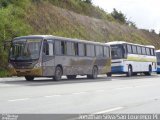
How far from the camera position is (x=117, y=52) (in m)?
41.2

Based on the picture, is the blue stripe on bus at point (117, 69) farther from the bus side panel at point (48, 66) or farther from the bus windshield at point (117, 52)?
the bus side panel at point (48, 66)

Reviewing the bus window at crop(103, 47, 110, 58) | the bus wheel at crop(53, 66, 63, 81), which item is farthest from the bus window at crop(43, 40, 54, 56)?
the bus window at crop(103, 47, 110, 58)

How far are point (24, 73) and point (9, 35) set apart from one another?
30.7ft

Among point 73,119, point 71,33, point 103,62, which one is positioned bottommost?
point 73,119

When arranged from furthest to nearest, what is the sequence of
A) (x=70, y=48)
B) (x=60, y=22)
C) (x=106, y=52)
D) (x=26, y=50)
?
(x=60, y=22) < (x=106, y=52) < (x=70, y=48) < (x=26, y=50)

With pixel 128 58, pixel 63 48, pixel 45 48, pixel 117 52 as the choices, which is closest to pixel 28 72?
pixel 45 48

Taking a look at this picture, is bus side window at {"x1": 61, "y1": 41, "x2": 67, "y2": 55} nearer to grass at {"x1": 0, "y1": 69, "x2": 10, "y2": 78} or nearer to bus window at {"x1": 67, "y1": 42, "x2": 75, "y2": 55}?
bus window at {"x1": 67, "y1": 42, "x2": 75, "y2": 55}

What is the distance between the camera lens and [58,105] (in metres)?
14.8

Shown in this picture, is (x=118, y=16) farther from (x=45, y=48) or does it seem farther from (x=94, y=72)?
(x=45, y=48)

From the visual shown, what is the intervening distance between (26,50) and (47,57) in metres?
1.32

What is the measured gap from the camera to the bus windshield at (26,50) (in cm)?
2789

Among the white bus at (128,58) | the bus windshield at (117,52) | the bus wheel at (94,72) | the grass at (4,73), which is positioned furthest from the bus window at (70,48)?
the bus windshield at (117,52)

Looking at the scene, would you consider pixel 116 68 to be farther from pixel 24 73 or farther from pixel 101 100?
pixel 101 100

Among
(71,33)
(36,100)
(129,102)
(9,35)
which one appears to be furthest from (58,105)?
(71,33)
